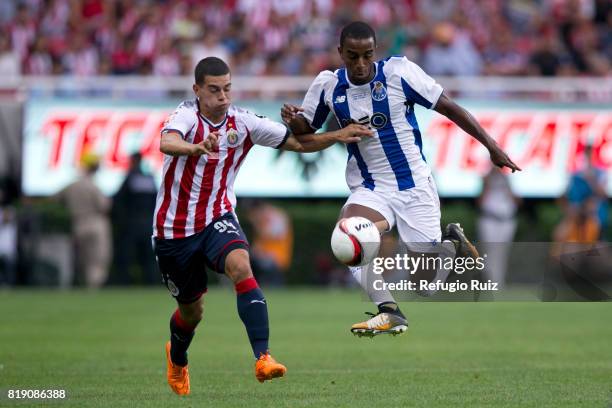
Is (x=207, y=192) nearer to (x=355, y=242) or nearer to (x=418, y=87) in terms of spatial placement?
(x=355, y=242)

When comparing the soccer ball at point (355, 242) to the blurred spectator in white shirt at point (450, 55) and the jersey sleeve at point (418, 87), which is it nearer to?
the jersey sleeve at point (418, 87)

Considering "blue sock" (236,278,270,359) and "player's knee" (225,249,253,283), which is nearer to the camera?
"blue sock" (236,278,270,359)

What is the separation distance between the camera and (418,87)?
955cm

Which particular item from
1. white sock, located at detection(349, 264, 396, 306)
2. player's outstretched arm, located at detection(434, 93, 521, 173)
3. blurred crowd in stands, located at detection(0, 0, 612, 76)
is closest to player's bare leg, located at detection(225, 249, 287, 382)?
white sock, located at detection(349, 264, 396, 306)

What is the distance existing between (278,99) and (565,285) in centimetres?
1373

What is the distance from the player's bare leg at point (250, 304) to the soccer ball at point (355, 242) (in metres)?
0.69

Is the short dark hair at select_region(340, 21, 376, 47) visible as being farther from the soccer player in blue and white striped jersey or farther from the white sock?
the white sock

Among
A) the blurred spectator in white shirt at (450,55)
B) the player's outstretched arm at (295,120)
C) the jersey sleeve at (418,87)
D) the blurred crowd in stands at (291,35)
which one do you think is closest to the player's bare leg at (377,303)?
the player's outstretched arm at (295,120)

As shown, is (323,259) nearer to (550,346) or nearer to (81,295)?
(81,295)

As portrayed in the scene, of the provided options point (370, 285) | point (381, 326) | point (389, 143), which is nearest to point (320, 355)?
point (370, 285)

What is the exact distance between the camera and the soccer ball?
29.8 ft

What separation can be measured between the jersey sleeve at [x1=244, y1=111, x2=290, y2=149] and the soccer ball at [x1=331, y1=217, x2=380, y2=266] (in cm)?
82

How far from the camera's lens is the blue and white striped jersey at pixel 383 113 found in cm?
959

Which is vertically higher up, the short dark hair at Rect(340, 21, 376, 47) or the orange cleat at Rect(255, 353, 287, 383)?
→ the short dark hair at Rect(340, 21, 376, 47)
